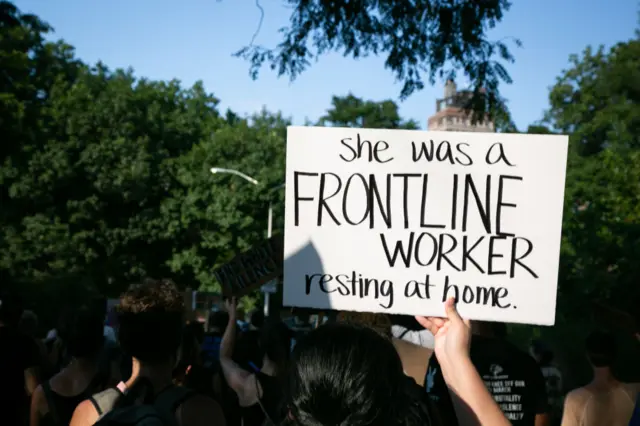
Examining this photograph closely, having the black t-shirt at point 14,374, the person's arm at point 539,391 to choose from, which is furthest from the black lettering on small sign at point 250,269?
the person's arm at point 539,391

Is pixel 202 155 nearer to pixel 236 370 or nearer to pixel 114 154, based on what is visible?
pixel 114 154

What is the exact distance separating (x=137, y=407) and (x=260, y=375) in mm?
2082

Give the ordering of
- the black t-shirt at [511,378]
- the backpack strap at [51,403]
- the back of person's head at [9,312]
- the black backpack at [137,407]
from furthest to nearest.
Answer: the back of person's head at [9,312] → the backpack strap at [51,403] → the black t-shirt at [511,378] → the black backpack at [137,407]

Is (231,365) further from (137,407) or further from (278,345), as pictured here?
(137,407)

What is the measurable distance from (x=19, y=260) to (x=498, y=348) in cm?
3313

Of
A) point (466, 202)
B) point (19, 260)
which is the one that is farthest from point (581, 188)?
point (466, 202)

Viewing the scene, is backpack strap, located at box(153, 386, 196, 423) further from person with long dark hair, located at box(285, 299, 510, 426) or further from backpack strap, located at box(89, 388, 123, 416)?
person with long dark hair, located at box(285, 299, 510, 426)

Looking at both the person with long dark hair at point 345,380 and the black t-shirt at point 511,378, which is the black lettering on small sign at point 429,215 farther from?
the person with long dark hair at point 345,380

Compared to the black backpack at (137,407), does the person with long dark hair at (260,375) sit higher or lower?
lower

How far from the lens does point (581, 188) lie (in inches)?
1127

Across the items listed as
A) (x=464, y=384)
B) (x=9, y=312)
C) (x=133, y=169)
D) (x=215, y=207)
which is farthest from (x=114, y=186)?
(x=464, y=384)

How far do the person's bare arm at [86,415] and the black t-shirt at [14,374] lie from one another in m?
2.00

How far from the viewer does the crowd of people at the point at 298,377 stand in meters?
1.88

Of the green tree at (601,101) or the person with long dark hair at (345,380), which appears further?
the green tree at (601,101)
